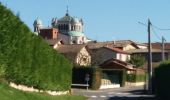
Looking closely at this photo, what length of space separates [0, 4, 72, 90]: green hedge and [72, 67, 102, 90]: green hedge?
2760 cm

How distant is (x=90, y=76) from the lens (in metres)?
A: 60.2

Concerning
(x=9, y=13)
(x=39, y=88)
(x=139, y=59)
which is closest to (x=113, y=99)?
A: (x=39, y=88)

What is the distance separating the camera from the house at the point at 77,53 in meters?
99.9

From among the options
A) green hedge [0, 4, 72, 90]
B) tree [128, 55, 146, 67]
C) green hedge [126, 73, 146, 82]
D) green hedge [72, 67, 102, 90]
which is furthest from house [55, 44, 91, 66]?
green hedge [0, 4, 72, 90]

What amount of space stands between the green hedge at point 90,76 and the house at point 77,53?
3568 cm

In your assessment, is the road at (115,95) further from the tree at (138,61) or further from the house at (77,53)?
the tree at (138,61)

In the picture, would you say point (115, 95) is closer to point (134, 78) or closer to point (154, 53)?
point (134, 78)

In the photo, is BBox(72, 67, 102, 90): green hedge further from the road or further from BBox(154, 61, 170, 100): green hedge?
BBox(154, 61, 170, 100): green hedge

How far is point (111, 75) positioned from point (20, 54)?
1866 inches

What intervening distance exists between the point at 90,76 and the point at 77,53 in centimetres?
3981

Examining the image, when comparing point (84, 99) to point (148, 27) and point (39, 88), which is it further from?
point (148, 27)

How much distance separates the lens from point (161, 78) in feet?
117

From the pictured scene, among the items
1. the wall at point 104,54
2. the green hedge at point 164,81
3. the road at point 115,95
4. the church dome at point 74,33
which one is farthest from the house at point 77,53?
the church dome at point 74,33

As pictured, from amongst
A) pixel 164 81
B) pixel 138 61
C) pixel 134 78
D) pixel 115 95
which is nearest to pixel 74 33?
pixel 138 61
